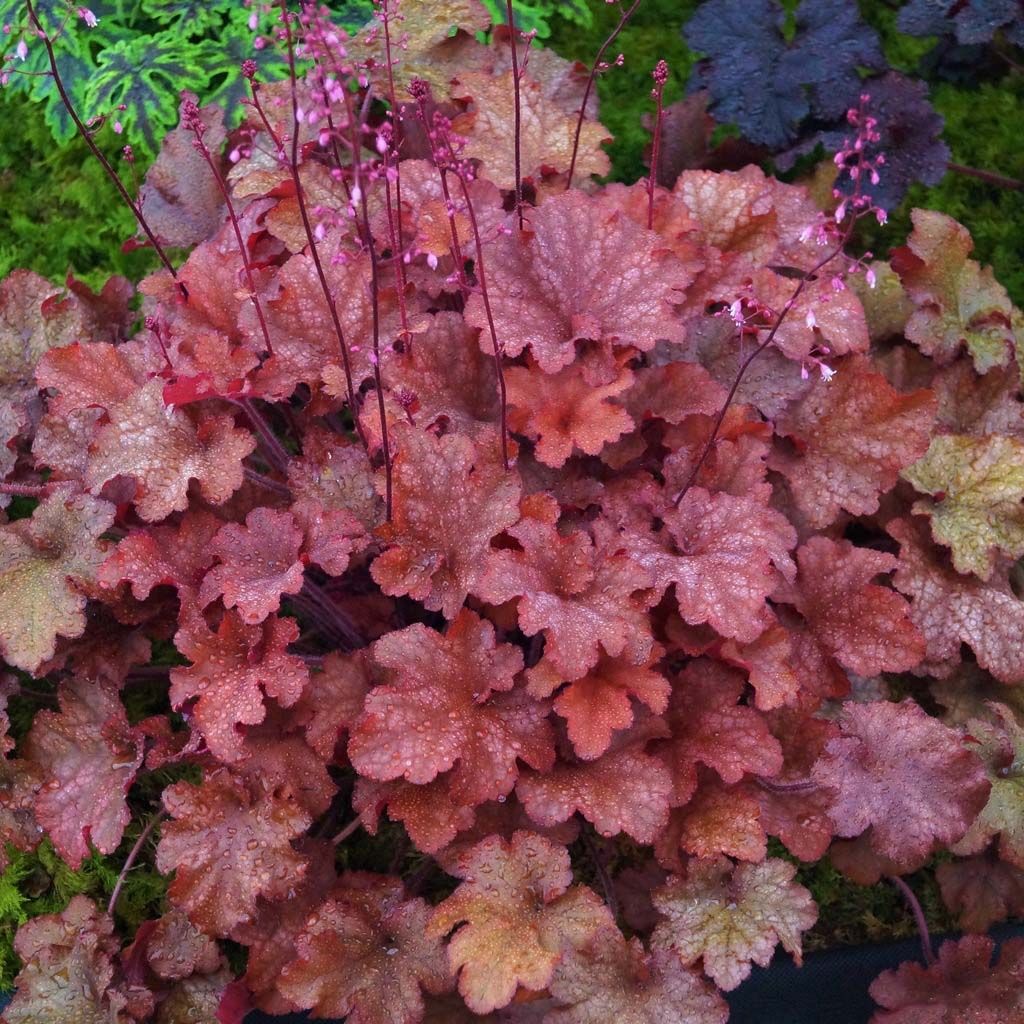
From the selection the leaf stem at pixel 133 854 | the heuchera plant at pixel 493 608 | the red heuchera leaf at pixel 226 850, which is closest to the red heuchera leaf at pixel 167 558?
the heuchera plant at pixel 493 608

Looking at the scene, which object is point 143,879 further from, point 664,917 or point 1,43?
point 1,43

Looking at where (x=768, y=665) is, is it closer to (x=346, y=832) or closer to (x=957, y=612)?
(x=957, y=612)

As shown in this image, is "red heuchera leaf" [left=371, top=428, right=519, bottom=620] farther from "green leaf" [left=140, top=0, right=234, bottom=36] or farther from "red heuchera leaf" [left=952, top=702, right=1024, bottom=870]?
"green leaf" [left=140, top=0, right=234, bottom=36]

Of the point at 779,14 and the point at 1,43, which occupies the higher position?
the point at 1,43

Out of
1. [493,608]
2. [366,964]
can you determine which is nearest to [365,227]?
[493,608]

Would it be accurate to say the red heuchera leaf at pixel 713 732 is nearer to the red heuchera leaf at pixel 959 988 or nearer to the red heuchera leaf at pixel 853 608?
the red heuchera leaf at pixel 853 608

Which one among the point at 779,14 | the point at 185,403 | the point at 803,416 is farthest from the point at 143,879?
the point at 779,14
